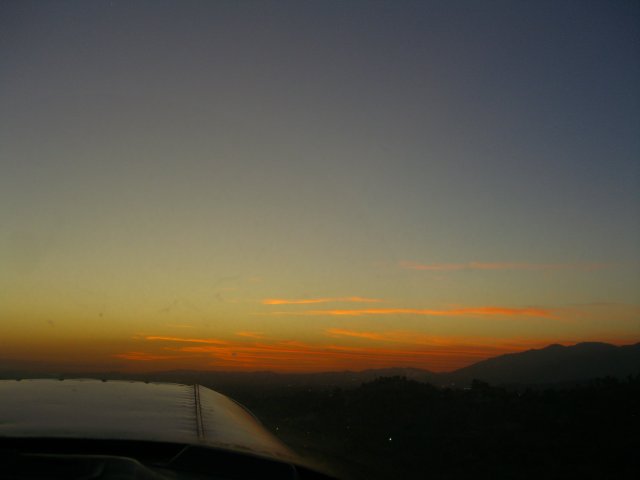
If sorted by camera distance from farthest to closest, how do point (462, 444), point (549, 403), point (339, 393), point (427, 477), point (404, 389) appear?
point (339, 393) → point (404, 389) → point (549, 403) → point (462, 444) → point (427, 477)

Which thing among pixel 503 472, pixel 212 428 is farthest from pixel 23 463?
pixel 503 472

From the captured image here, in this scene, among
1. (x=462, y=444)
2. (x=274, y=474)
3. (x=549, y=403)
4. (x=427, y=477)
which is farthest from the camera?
(x=549, y=403)

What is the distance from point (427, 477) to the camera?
1092 centimetres

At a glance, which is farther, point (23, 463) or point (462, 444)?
point (462, 444)

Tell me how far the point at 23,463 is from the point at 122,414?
1.38 m

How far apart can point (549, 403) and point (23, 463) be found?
1726 centimetres

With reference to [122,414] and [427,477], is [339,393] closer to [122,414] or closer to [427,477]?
[427,477]

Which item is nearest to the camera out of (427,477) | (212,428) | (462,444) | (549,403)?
(212,428)

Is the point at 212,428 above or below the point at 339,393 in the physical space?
above

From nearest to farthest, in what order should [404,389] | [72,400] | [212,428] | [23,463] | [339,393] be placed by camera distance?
[23,463] → [212,428] → [72,400] → [404,389] → [339,393]

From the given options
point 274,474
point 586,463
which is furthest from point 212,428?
point 586,463

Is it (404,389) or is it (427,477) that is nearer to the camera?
(427,477)

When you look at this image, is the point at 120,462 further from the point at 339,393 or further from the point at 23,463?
the point at 339,393

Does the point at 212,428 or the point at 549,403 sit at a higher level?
the point at 212,428
